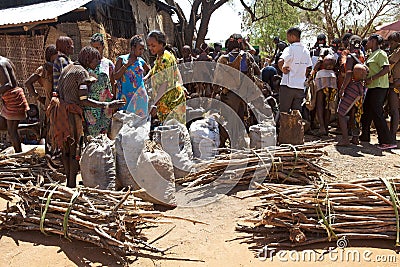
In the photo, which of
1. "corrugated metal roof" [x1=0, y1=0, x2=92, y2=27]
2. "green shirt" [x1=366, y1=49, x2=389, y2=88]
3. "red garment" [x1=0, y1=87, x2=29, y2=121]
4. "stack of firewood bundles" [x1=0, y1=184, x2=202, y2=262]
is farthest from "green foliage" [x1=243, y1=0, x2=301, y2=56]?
"stack of firewood bundles" [x1=0, y1=184, x2=202, y2=262]

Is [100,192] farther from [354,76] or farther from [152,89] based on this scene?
[354,76]

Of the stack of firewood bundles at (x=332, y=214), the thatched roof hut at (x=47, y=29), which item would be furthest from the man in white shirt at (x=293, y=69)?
the thatched roof hut at (x=47, y=29)

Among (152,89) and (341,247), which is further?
(152,89)

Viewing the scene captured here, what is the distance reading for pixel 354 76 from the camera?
5.58 metres

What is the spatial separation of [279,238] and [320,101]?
4.33 m

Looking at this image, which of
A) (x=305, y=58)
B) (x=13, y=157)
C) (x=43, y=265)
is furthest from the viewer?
(x=305, y=58)

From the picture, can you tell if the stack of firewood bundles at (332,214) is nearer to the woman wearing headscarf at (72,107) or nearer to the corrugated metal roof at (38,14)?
the woman wearing headscarf at (72,107)

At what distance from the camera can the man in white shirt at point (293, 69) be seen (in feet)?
17.9

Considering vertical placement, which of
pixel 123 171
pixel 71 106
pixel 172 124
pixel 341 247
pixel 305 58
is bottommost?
pixel 341 247

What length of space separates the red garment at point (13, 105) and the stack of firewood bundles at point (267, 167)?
2.60 m

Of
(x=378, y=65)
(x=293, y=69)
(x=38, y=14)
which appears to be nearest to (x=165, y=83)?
(x=293, y=69)

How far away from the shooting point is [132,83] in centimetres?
485

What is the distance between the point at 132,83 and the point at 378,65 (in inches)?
137

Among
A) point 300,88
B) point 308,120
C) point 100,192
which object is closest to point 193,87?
point 308,120
